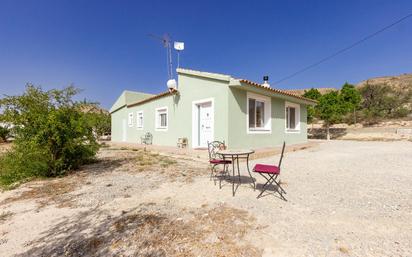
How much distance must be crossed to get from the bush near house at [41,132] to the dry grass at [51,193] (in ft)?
2.23

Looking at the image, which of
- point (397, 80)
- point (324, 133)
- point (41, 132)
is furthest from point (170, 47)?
point (397, 80)

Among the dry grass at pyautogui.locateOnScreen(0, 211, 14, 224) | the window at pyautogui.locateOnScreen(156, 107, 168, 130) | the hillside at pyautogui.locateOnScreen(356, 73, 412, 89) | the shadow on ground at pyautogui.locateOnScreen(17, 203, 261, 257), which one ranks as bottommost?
the dry grass at pyautogui.locateOnScreen(0, 211, 14, 224)

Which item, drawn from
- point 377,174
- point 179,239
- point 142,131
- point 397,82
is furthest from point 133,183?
point 397,82

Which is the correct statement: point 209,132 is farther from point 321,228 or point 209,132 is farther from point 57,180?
point 321,228

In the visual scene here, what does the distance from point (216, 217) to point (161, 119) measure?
33.3 feet

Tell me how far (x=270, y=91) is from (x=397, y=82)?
49965mm

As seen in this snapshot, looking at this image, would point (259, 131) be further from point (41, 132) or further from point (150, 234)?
point (41, 132)

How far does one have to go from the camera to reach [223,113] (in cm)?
867

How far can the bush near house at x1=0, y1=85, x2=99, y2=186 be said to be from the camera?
18.4ft

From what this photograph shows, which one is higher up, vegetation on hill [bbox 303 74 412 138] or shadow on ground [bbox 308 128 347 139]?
vegetation on hill [bbox 303 74 412 138]

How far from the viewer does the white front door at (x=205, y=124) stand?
374 inches

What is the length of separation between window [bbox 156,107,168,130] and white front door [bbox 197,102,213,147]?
9.68 ft

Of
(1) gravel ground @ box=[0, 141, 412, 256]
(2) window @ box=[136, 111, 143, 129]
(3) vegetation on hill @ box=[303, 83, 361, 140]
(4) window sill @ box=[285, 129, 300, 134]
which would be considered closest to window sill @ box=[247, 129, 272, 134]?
(4) window sill @ box=[285, 129, 300, 134]

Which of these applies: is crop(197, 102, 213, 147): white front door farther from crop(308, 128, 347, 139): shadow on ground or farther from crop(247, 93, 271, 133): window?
crop(308, 128, 347, 139): shadow on ground
